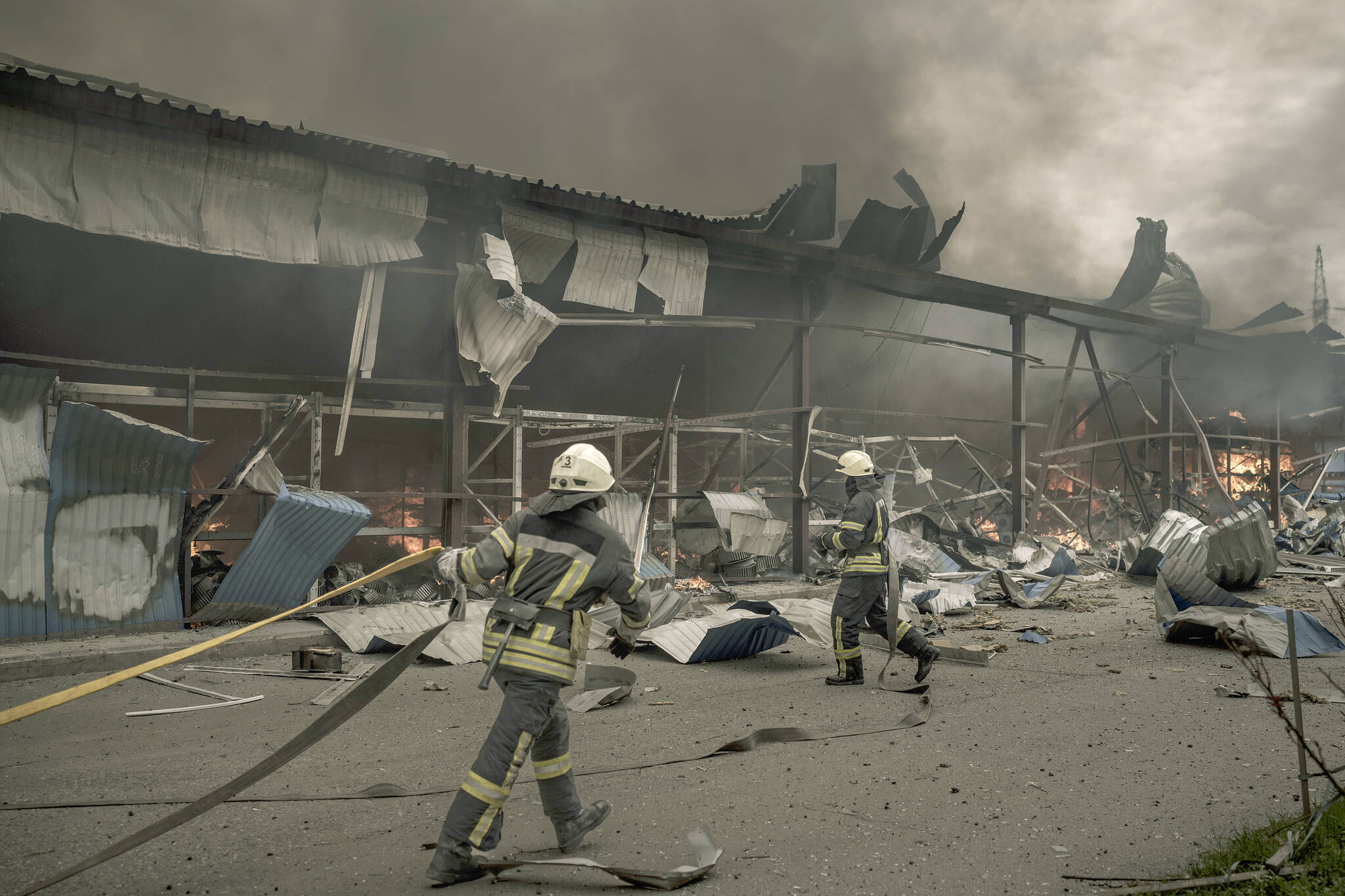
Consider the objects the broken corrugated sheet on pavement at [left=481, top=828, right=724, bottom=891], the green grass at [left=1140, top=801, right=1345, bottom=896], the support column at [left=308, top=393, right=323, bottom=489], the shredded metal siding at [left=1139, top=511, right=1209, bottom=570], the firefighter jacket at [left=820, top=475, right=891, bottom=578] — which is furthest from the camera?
the shredded metal siding at [left=1139, top=511, right=1209, bottom=570]

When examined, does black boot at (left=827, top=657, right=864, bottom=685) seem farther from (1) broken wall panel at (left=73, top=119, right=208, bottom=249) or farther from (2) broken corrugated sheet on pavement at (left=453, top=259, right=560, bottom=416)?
(1) broken wall panel at (left=73, top=119, right=208, bottom=249)

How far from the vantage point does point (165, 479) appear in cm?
716

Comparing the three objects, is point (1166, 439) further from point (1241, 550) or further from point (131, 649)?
point (131, 649)

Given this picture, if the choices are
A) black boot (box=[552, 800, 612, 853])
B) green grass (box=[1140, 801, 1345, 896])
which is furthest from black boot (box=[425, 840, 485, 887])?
green grass (box=[1140, 801, 1345, 896])

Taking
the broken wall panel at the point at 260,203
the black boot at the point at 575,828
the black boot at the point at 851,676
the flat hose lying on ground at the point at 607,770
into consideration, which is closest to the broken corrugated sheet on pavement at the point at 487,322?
the broken wall panel at the point at 260,203

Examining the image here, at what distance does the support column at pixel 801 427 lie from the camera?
11.3 metres

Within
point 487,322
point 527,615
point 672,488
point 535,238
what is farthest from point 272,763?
point 672,488

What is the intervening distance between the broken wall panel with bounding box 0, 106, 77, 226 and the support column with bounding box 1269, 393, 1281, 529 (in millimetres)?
23101

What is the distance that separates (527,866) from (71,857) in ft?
5.79

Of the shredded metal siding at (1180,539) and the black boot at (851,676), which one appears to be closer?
the black boot at (851,676)

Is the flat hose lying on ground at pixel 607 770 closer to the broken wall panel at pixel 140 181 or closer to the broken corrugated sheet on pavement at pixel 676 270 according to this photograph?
the broken wall panel at pixel 140 181

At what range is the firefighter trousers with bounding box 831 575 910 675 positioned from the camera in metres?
6.29

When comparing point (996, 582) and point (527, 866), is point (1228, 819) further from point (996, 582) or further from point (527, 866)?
point (996, 582)

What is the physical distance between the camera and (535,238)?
9.21 metres
